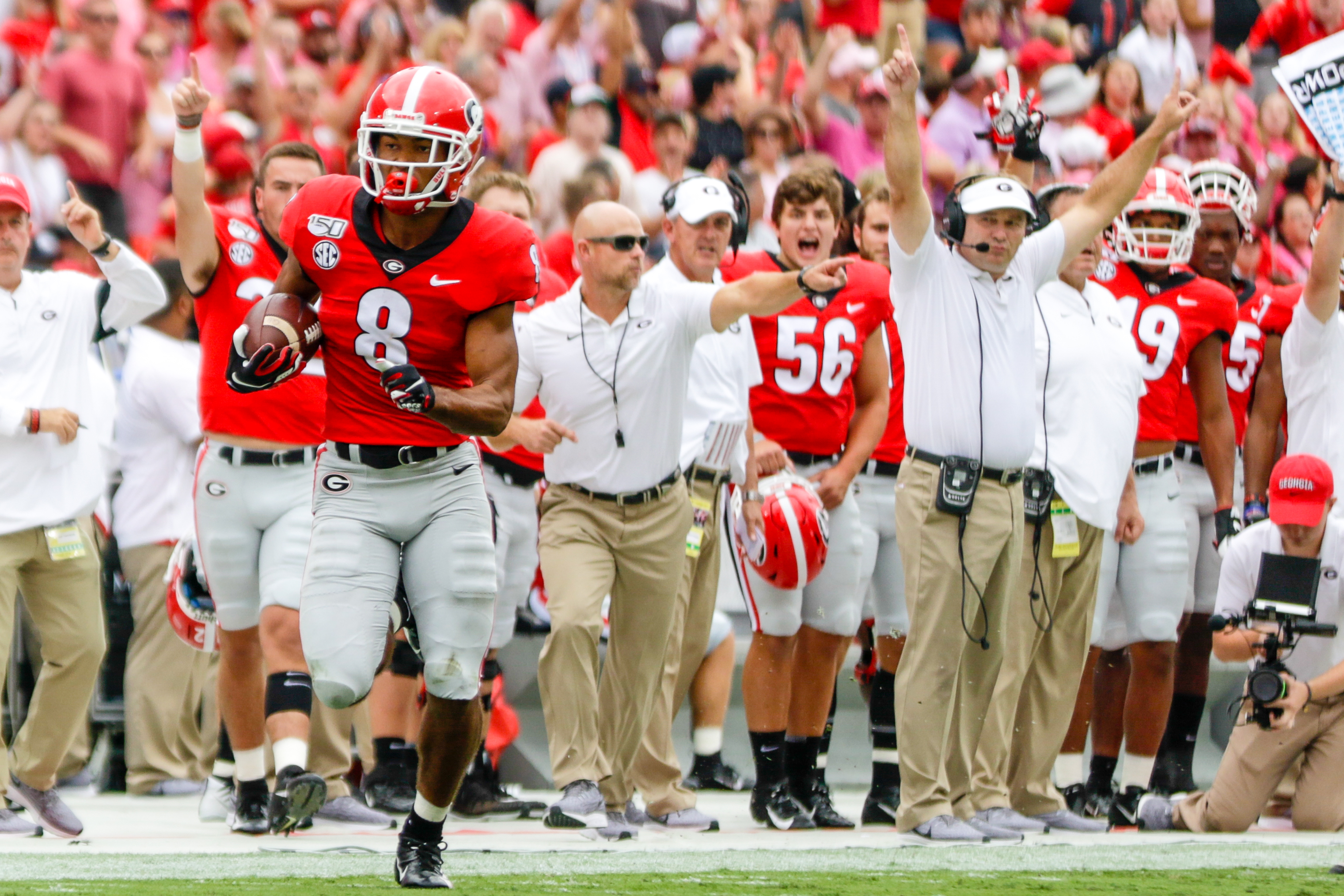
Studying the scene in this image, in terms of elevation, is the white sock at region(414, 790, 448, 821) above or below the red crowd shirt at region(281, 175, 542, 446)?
below

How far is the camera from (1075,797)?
7.51 m

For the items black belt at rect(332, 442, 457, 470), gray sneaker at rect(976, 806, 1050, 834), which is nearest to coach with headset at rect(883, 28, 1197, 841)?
gray sneaker at rect(976, 806, 1050, 834)

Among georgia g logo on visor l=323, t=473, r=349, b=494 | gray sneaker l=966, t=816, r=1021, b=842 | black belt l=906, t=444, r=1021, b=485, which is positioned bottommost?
gray sneaker l=966, t=816, r=1021, b=842

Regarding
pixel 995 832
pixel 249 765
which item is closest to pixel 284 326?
pixel 249 765

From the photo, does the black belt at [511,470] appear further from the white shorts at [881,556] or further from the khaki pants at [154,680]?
the khaki pants at [154,680]

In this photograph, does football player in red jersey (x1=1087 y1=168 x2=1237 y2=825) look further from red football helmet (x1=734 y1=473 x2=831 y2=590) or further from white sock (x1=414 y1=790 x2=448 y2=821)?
white sock (x1=414 y1=790 x2=448 y2=821)

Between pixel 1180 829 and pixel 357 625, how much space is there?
3.71 meters

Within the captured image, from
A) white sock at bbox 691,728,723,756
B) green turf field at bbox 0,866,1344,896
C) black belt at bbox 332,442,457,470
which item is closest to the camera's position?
green turf field at bbox 0,866,1344,896

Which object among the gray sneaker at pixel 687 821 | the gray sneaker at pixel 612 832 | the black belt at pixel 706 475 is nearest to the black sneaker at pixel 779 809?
the gray sneaker at pixel 687 821

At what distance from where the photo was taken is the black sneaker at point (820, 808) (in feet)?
22.7

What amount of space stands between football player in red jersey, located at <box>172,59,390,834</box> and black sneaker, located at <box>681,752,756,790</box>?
205 centimetres

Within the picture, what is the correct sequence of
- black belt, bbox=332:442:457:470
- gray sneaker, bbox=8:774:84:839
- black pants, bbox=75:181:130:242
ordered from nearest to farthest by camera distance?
1. black belt, bbox=332:442:457:470
2. gray sneaker, bbox=8:774:84:839
3. black pants, bbox=75:181:130:242

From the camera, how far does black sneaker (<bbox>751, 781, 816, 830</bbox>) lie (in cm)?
685

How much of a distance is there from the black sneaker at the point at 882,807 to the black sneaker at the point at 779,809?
0.27m
